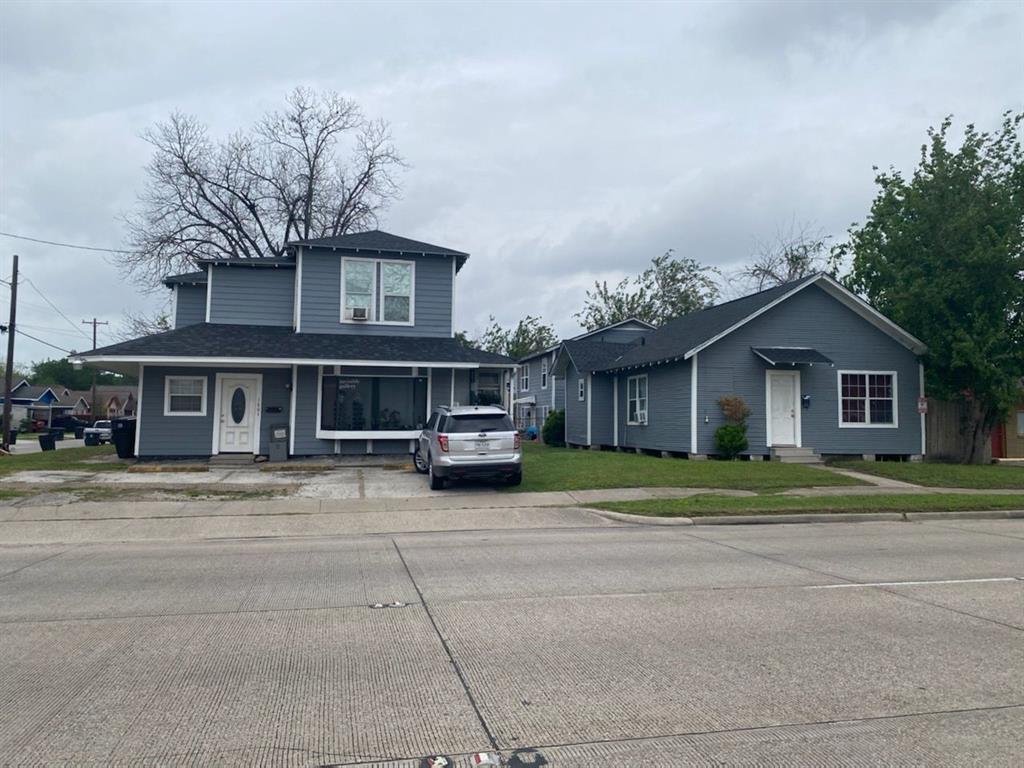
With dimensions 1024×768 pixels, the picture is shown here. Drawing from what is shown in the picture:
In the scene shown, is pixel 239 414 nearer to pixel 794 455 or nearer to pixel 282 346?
pixel 282 346

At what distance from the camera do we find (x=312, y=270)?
78.4 feet

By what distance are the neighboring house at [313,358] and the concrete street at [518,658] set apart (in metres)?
11.9

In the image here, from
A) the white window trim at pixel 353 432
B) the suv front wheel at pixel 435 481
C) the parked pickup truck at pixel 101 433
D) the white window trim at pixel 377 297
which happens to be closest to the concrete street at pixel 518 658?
the suv front wheel at pixel 435 481

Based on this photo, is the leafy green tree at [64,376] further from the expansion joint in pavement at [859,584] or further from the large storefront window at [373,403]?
the expansion joint in pavement at [859,584]

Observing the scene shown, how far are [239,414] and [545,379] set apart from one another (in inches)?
807

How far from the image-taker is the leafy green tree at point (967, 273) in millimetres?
23359

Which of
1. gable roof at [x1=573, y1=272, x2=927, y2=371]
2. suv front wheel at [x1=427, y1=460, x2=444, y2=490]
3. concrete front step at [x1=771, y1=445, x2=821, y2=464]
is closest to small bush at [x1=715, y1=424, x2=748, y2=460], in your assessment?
concrete front step at [x1=771, y1=445, x2=821, y2=464]

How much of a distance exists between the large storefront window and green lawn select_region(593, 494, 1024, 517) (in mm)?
9022

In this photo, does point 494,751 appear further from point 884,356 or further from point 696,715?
point 884,356

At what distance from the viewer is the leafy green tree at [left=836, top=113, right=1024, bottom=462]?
76.6 feet

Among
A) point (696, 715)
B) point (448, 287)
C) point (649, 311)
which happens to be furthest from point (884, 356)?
point (649, 311)

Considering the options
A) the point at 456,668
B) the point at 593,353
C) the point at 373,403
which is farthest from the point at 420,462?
the point at 456,668

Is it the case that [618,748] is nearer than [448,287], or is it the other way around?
[618,748]

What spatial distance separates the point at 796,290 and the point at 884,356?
357 centimetres
